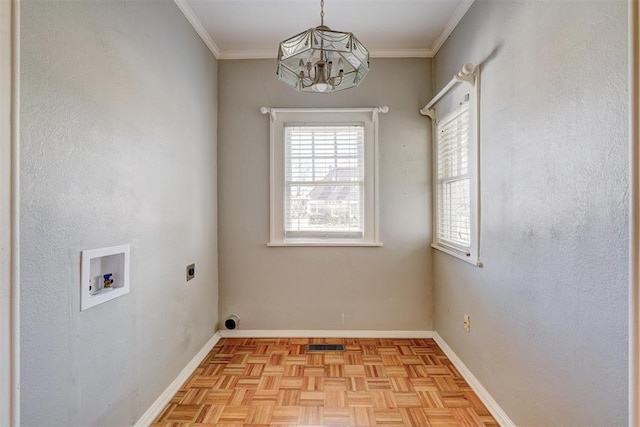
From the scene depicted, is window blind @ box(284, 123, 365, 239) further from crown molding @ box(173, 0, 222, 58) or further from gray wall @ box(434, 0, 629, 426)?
gray wall @ box(434, 0, 629, 426)

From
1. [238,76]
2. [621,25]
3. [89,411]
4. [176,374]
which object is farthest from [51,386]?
[238,76]

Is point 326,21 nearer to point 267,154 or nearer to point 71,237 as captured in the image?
point 267,154

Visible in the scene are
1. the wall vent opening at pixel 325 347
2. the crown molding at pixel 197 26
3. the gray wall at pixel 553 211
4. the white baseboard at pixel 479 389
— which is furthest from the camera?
the wall vent opening at pixel 325 347

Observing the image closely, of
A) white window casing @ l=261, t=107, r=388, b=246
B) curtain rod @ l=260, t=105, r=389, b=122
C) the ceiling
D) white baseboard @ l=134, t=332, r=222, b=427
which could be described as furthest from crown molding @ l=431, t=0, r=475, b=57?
white baseboard @ l=134, t=332, r=222, b=427

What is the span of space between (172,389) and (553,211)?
2347 millimetres

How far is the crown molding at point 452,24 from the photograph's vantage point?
86.5 inches

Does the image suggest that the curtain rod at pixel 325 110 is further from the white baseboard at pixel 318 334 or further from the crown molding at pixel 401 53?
the white baseboard at pixel 318 334

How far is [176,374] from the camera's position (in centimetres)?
213

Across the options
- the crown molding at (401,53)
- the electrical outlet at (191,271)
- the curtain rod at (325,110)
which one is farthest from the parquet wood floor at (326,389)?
the crown molding at (401,53)

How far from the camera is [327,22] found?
2436 millimetres

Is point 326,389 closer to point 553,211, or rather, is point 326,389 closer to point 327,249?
point 327,249

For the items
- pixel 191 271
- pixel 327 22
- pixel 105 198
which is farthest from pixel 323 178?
pixel 105 198

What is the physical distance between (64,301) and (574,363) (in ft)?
6.57

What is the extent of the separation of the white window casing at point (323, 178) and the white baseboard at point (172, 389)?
3.35 ft
